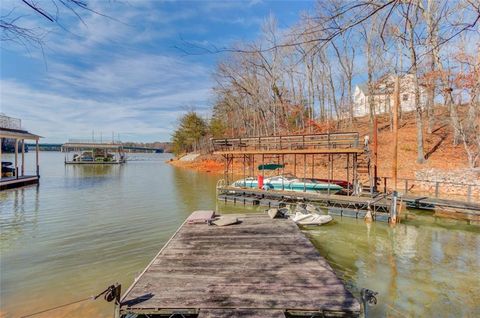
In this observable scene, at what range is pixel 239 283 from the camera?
5.31 m

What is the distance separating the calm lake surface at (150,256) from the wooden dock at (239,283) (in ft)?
4.97

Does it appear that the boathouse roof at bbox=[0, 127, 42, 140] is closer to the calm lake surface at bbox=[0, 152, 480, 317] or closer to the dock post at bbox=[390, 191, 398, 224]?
the calm lake surface at bbox=[0, 152, 480, 317]

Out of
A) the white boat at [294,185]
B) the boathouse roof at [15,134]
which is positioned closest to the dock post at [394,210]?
the white boat at [294,185]

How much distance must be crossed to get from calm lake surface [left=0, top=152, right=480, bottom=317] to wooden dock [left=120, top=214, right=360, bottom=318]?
152cm

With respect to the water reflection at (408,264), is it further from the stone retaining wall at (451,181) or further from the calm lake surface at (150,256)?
the stone retaining wall at (451,181)

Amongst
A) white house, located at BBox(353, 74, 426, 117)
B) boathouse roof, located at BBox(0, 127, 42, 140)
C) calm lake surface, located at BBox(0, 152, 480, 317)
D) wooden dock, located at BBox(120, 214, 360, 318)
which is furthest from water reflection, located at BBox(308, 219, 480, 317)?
boathouse roof, located at BBox(0, 127, 42, 140)

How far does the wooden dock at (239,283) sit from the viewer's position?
4.48 metres

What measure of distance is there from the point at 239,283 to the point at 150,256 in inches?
196

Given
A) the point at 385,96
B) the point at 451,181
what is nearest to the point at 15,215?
the point at 451,181

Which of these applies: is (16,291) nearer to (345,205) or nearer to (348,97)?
(345,205)

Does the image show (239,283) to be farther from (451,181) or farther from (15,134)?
(15,134)

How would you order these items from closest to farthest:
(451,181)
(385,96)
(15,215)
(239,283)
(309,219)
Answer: (239,283) → (309,219) → (15,215) → (451,181) → (385,96)

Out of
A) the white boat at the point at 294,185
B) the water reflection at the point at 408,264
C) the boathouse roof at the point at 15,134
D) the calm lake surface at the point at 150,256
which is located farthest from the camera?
the boathouse roof at the point at 15,134

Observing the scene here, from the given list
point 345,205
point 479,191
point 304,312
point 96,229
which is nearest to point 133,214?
point 96,229
